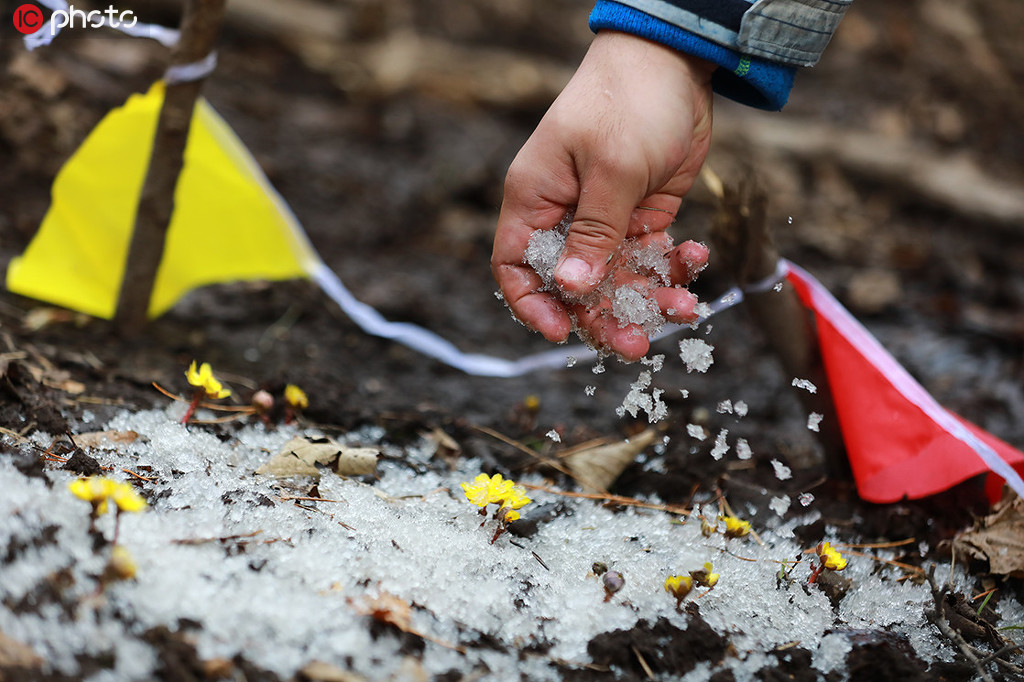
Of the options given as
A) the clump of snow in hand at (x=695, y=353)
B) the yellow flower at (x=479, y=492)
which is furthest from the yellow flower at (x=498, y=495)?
the clump of snow in hand at (x=695, y=353)

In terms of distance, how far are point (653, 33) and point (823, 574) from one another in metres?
1.08

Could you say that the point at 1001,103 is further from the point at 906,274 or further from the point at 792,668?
the point at 792,668

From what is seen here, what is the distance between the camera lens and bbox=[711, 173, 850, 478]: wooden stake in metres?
1.80

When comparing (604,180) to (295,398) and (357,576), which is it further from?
(295,398)

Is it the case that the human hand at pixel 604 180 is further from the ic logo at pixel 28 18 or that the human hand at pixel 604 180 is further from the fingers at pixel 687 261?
the ic logo at pixel 28 18

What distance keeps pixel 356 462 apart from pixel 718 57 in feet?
3.60

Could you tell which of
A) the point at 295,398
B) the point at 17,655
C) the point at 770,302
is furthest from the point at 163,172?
the point at 770,302

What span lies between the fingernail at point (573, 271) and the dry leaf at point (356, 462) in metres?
0.61

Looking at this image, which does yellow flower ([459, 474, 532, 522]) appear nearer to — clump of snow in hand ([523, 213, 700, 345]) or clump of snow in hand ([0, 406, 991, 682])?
clump of snow in hand ([0, 406, 991, 682])

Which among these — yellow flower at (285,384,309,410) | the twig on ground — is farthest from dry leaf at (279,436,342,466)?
Result: the twig on ground

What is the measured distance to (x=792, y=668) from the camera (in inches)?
50.3

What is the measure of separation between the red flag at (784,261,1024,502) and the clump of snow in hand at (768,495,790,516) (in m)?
0.22

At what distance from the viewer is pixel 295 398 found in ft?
5.85

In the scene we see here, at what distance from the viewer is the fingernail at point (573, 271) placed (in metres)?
1.35
